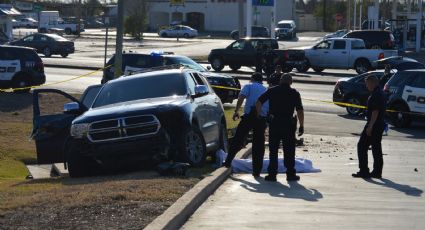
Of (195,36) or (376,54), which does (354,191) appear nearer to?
(376,54)

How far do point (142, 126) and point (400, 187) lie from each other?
3949mm

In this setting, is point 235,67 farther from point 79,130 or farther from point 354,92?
point 79,130

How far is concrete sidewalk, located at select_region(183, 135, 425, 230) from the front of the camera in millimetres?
9547

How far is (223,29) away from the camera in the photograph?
110938 millimetres

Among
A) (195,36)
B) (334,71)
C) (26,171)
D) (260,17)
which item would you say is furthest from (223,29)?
(26,171)

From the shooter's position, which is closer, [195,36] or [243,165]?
[243,165]

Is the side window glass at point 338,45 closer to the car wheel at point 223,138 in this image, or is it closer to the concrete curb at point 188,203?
the car wheel at point 223,138

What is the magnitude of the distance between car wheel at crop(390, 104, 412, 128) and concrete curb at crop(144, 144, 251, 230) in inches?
454

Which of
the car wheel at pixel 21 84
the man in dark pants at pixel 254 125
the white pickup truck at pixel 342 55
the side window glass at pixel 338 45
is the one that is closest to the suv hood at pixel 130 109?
the man in dark pants at pixel 254 125

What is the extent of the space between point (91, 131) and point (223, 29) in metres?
98.3

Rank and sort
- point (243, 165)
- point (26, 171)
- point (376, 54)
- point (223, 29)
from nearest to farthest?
point (243, 165)
point (26, 171)
point (376, 54)
point (223, 29)

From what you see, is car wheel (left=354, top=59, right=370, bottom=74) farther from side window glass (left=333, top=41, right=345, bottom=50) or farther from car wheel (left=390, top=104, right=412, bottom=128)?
car wheel (left=390, top=104, right=412, bottom=128)

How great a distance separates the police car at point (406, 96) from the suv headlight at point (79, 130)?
12471 mm

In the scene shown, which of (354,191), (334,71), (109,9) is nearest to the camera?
(354,191)
